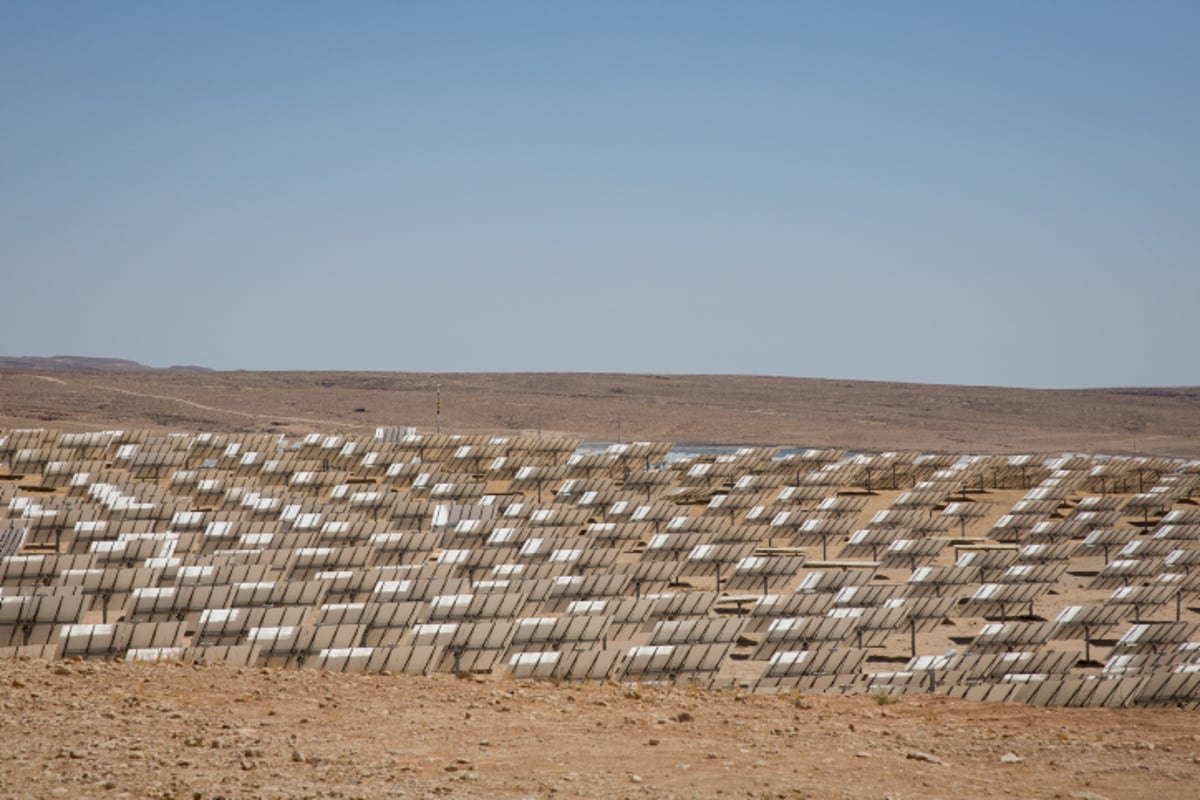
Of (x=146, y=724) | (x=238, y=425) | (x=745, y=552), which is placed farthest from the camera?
(x=238, y=425)

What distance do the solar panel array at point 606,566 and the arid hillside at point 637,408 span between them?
35268mm

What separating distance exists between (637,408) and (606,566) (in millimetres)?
70573

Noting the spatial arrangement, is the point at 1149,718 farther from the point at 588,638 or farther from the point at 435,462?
the point at 435,462

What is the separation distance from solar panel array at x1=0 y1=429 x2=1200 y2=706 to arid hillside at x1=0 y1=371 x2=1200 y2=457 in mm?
35268

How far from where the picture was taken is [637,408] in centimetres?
9612

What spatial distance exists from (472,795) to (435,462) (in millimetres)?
34051

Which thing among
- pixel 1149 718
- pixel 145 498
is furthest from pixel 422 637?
pixel 145 498

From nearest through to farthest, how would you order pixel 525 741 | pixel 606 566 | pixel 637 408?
pixel 525 741 → pixel 606 566 → pixel 637 408

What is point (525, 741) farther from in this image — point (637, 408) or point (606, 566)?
point (637, 408)

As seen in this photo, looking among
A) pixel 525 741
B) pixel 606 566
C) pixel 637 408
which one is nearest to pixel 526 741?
pixel 525 741

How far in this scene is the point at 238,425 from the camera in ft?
264

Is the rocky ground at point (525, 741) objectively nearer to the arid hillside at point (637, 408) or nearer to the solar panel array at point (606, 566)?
the solar panel array at point (606, 566)

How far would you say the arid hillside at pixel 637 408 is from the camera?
81.2 metres

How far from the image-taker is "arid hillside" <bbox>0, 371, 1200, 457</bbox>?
81188 millimetres
